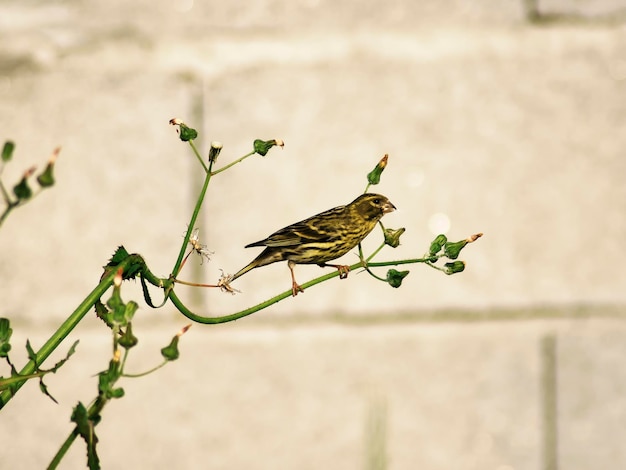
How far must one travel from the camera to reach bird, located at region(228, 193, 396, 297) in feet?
1.54

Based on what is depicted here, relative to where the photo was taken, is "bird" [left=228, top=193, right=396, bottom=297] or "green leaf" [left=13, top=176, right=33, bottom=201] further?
"bird" [left=228, top=193, right=396, bottom=297]

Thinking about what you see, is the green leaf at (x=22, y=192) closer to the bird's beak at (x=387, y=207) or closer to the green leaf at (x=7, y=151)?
the green leaf at (x=7, y=151)

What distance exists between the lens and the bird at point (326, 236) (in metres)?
0.47

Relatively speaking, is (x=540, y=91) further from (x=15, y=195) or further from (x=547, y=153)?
(x=15, y=195)

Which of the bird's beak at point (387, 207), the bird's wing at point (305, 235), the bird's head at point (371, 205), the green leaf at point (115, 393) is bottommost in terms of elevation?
the green leaf at point (115, 393)

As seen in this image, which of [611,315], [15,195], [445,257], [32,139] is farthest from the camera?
[611,315]

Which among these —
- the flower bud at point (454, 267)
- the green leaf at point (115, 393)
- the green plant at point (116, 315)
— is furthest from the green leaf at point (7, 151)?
the flower bud at point (454, 267)

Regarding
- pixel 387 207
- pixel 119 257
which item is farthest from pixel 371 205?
pixel 119 257

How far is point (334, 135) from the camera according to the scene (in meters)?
1.90

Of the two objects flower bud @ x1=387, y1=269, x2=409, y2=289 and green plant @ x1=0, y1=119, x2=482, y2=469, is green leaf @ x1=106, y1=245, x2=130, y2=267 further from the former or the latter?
flower bud @ x1=387, y1=269, x2=409, y2=289

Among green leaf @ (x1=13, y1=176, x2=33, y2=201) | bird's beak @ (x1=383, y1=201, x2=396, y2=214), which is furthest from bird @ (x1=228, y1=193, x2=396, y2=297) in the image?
green leaf @ (x1=13, y1=176, x2=33, y2=201)

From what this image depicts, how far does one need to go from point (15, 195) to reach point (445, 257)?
0.79 feet

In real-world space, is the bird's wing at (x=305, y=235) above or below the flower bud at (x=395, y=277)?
above

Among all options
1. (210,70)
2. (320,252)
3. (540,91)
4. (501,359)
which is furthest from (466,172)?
(320,252)
